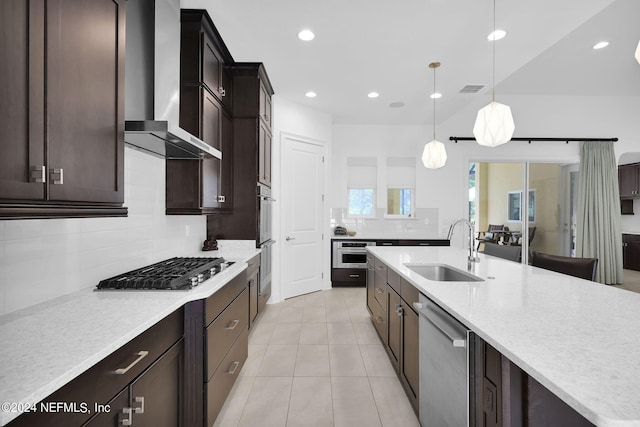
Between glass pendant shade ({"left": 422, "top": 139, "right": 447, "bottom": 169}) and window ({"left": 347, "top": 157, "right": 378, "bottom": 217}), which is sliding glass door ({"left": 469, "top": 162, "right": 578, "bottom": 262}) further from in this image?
glass pendant shade ({"left": 422, "top": 139, "right": 447, "bottom": 169})

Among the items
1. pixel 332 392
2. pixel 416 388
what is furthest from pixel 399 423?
pixel 332 392

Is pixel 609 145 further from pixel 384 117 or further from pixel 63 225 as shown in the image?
pixel 63 225

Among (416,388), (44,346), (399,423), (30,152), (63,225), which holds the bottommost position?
(399,423)

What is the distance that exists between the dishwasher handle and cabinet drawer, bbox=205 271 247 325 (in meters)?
1.13

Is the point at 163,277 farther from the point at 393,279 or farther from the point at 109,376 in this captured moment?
the point at 393,279

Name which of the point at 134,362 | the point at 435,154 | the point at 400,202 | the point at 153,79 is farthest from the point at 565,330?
the point at 400,202

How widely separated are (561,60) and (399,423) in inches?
194

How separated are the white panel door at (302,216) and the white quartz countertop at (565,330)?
8.85 ft

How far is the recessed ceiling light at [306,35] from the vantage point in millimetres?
2766

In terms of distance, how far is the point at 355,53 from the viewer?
3150 mm

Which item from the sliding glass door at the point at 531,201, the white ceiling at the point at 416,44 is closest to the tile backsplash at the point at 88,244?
the white ceiling at the point at 416,44

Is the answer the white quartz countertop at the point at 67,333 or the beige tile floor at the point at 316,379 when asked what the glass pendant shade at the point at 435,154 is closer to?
the beige tile floor at the point at 316,379

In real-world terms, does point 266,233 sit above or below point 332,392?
above

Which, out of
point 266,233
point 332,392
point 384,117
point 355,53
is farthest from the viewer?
point 384,117
